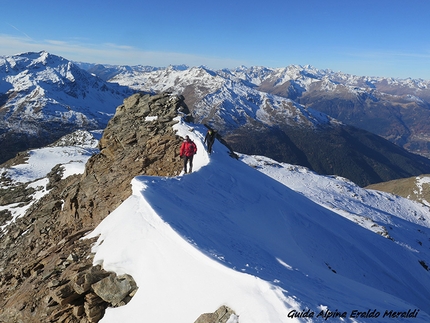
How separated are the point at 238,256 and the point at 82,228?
13080 millimetres

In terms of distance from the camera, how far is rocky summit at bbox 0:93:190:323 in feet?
32.3

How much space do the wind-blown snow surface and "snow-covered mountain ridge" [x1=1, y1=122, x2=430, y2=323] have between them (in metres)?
0.04

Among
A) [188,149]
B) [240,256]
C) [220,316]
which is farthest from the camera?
[188,149]

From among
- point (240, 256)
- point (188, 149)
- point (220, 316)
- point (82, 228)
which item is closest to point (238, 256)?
point (240, 256)

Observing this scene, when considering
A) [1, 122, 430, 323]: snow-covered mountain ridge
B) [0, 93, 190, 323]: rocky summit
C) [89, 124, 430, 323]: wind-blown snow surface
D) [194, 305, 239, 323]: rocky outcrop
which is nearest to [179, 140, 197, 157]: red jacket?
[1, 122, 430, 323]: snow-covered mountain ridge

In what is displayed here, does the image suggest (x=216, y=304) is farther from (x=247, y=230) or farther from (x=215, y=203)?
(x=215, y=203)

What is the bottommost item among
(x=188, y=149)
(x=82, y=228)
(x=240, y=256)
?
(x=82, y=228)

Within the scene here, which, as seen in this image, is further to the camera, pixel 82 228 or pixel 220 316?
pixel 82 228

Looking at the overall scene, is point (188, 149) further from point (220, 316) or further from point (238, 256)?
point (220, 316)

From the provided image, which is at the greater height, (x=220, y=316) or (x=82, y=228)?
(x=220, y=316)

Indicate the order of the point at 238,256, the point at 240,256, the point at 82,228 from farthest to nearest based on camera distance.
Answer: the point at 82,228, the point at 240,256, the point at 238,256

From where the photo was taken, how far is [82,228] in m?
19.6

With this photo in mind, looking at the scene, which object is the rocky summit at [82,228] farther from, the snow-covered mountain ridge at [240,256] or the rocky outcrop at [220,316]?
the rocky outcrop at [220,316]

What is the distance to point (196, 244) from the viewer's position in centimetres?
1029
